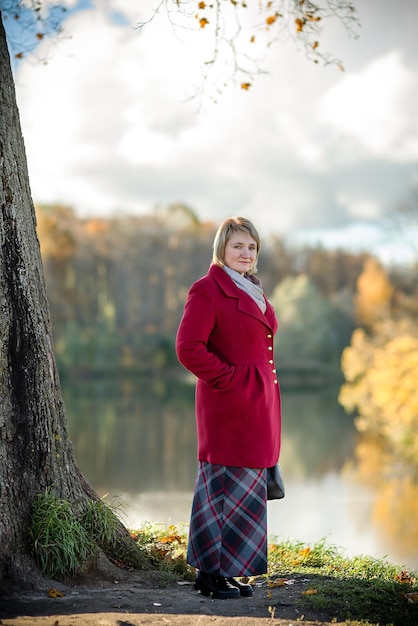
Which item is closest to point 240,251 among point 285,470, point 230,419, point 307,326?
point 230,419

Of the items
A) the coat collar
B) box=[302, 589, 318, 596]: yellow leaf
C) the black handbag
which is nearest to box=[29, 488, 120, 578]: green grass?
the black handbag

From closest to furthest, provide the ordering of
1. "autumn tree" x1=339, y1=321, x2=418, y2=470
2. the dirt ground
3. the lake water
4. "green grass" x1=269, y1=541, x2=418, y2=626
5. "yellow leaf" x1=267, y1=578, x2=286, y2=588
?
the dirt ground → "green grass" x1=269, y1=541, x2=418, y2=626 → "yellow leaf" x1=267, y1=578, x2=286, y2=588 → the lake water → "autumn tree" x1=339, y1=321, x2=418, y2=470

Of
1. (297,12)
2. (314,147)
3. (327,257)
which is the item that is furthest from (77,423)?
(314,147)

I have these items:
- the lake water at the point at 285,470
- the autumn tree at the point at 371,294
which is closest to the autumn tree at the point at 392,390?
the lake water at the point at 285,470

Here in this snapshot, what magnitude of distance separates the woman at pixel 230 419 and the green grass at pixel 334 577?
14.2 inches

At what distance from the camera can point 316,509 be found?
1326cm

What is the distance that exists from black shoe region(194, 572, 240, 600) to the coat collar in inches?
49.9

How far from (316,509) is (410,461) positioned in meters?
5.63

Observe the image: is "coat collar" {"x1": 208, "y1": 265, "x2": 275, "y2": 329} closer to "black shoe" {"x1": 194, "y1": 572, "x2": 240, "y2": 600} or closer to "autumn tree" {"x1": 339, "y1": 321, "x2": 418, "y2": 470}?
"black shoe" {"x1": 194, "y1": 572, "x2": 240, "y2": 600}

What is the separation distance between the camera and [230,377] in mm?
3688

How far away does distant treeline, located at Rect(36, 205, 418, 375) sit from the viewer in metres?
34.9

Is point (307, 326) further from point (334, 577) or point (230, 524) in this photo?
point (230, 524)

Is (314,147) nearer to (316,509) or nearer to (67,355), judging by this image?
(67,355)

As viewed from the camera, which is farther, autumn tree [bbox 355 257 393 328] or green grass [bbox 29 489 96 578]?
autumn tree [bbox 355 257 393 328]
